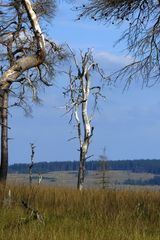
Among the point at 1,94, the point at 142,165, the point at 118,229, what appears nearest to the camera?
the point at 1,94

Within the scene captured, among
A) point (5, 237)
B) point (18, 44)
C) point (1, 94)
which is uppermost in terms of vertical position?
point (18, 44)

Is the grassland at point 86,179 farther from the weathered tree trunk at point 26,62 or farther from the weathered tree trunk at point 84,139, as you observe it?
the weathered tree trunk at point 26,62

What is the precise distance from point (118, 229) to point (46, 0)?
12.6 meters

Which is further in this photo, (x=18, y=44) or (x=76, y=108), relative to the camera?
(x=76, y=108)

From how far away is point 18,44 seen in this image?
A: 73.5 ft

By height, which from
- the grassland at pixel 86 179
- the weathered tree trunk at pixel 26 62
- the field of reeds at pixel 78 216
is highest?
the weathered tree trunk at pixel 26 62

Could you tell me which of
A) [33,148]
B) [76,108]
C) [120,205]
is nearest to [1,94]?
[120,205]

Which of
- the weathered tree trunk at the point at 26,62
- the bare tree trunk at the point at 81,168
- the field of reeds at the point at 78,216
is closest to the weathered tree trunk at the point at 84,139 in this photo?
the bare tree trunk at the point at 81,168

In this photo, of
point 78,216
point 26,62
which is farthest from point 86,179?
point 26,62

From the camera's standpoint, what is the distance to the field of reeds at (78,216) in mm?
8391

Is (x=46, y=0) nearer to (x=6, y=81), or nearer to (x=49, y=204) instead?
(x=49, y=204)

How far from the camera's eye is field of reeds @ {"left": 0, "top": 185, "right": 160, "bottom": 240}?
8.39 m

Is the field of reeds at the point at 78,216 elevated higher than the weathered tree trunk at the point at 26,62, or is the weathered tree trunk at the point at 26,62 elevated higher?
the weathered tree trunk at the point at 26,62

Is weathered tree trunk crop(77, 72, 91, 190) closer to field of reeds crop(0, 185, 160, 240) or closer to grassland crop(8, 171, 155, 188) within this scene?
grassland crop(8, 171, 155, 188)
